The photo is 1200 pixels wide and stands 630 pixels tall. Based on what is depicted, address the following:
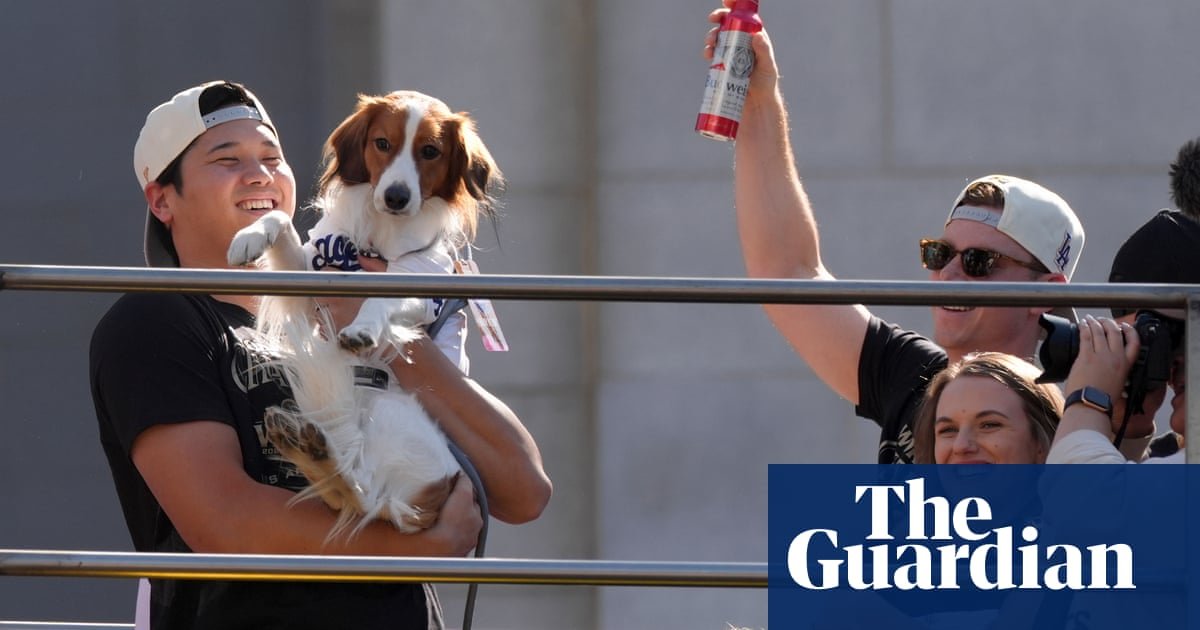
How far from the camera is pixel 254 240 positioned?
2754 mm

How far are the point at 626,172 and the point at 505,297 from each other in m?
3.18

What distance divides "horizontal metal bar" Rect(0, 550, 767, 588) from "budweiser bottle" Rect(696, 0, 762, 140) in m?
0.98

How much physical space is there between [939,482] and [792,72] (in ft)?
9.21

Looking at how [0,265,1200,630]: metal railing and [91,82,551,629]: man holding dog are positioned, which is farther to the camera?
[91,82,551,629]: man holding dog

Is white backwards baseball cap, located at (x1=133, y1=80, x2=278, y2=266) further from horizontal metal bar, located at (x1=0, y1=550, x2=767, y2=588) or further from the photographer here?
the photographer

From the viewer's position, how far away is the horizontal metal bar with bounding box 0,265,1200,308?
2.06 m

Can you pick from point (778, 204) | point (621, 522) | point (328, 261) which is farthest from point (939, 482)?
point (621, 522)

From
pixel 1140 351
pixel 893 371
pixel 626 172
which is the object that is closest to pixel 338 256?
pixel 893 371

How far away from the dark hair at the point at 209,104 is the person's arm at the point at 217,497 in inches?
22.0

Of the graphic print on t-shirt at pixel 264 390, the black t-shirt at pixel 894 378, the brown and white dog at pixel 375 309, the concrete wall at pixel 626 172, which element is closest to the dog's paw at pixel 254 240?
the brown and white dog at pixel 375 309

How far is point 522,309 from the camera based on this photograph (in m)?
5.23

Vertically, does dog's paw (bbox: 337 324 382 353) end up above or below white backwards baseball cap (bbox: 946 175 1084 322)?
below

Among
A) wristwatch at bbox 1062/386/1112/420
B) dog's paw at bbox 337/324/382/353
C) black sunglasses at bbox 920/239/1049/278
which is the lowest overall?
wristwatch at bbox 1062/386/1112/420

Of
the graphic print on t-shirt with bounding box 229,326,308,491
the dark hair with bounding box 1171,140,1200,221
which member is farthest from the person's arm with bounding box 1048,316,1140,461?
the graphic print on t-shirt with bounding box 229,326,308,491
